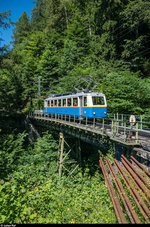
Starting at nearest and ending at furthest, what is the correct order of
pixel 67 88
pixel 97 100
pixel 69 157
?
pixel 97 100 → pixel 69 157 → pixel 67 88

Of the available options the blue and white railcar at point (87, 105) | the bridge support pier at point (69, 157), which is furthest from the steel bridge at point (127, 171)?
the bridge support pier at point (69, 157)

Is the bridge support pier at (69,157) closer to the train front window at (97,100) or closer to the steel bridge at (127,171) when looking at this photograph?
the steel bridge at (127,171)

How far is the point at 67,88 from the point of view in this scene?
23.7 meters

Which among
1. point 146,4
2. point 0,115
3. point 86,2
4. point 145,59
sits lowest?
point 0,115

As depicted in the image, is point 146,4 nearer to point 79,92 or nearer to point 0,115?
point 79,92

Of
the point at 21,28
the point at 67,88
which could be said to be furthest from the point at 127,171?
the point at 21,28

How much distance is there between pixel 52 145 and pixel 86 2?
3566cm

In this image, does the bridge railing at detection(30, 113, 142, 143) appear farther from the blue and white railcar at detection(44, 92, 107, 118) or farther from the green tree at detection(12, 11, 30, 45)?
the green tree at detection(12, 11, 30, 45)

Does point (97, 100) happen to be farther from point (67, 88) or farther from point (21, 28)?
point (21, 28)

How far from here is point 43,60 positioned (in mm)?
31141

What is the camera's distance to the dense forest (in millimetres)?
4934

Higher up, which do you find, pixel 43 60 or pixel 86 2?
pixel 86 2

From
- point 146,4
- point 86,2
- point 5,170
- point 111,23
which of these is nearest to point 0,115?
point 5,170

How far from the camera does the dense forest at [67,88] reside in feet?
16.2
